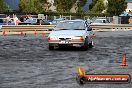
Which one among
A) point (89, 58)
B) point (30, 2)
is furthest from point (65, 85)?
point (30, 2)

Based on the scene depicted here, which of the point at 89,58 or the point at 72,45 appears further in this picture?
the point at 72,45

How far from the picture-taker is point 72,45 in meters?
22.8

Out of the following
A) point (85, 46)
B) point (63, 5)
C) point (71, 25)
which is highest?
point (71, 25)

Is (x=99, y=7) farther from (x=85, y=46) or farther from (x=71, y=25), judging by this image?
(x=85, y=46)

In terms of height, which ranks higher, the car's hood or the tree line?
the car's hood

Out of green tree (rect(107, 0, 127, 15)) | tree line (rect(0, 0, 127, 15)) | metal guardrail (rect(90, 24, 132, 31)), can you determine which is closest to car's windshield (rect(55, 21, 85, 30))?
metal guardrail (rect(90, 24, 132, 31))

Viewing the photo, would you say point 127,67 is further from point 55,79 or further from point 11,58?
point 11,58

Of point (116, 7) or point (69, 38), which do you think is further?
point (116, 7)

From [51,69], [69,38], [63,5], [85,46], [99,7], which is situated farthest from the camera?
[99,7]

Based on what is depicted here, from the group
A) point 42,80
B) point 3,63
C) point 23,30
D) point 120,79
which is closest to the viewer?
point 120,79

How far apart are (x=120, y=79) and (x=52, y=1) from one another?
85.8 m

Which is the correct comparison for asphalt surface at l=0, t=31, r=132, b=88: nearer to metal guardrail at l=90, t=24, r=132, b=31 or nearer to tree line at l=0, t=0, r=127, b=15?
metal guardrail at l=90, t=24, r=132, b=31

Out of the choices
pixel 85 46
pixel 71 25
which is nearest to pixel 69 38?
pixel 85 46

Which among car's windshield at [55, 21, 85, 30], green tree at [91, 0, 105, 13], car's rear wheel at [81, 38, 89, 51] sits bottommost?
green tree at [91, 0, 105, 13]
